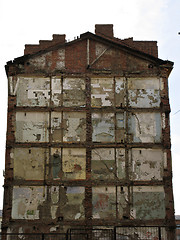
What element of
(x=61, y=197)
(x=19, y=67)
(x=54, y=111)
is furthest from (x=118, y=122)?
(x=19, y=67)

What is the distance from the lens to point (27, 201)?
55.1 ft

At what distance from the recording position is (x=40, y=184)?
17.0 m

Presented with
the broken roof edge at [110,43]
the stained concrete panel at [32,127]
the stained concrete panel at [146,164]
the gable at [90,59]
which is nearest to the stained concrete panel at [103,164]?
the stained concrete panel at [146,164]

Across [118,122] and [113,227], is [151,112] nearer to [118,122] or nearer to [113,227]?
[118,122]

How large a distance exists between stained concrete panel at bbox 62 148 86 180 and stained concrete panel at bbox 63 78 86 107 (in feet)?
8.00

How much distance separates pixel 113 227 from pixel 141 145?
4.27 metres

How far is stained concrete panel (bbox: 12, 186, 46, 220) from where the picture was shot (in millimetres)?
16625

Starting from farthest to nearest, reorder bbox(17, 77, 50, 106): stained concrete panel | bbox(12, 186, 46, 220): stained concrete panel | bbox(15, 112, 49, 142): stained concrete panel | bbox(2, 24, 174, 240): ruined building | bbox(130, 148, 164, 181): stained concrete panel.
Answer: bbox(17, 77, 50, 106): stained concrete panel, bbox(15, 112, 49, 142): stained concrete panel, bbox(130, 148, 164, 181): stained concrete panel, bbox(2, 24, 174, 240): ruined building, bbox(12, 186, 46, 220): stained concrete panel

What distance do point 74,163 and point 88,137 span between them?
150cm

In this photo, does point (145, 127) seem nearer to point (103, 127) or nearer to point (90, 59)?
point (103, 127)

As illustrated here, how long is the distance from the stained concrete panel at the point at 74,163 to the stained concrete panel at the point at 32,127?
1335 millimetres

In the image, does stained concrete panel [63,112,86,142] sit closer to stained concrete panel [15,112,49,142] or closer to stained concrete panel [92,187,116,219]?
stained concrete panel [15,112,49,142]

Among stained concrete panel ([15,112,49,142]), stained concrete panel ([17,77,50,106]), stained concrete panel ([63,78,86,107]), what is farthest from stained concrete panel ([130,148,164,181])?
stained concrete panel ([17,77,50,106])

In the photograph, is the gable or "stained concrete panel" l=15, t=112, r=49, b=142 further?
the gable
